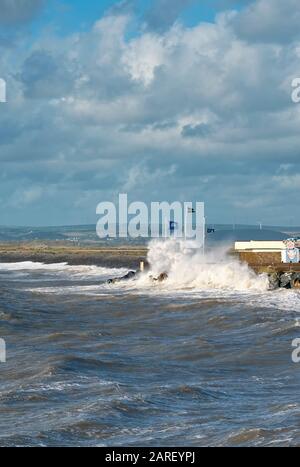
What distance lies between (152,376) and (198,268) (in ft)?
123

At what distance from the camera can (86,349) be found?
24.7 metres

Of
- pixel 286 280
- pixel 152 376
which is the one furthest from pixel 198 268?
pixel 152 376

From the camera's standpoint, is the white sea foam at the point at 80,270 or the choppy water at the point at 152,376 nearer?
the choppy water at the point at 152,376

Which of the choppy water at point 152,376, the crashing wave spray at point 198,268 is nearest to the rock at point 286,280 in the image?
the crashing wave spray at point 198,268

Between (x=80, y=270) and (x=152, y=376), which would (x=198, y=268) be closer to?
(x=80, y=270)

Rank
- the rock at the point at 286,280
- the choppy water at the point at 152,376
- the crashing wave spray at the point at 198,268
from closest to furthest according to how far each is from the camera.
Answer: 1. the choppy water at the point at 152,376
2. the rock at the point at 286,280
3. the crashing wave spray at the point at 198,268

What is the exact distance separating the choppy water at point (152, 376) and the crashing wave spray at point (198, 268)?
1232cm

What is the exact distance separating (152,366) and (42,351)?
12.9ft

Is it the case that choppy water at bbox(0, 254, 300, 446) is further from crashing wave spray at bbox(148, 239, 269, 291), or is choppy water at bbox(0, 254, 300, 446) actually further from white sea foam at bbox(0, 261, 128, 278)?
white sea foam at bbox(0, 261, 128, 278)

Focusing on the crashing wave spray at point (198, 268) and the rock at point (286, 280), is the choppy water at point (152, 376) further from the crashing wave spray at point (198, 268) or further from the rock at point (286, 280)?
the crashing wave spray at point (198, 268)

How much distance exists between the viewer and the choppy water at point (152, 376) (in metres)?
14.7

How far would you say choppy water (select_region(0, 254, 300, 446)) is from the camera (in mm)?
14711
